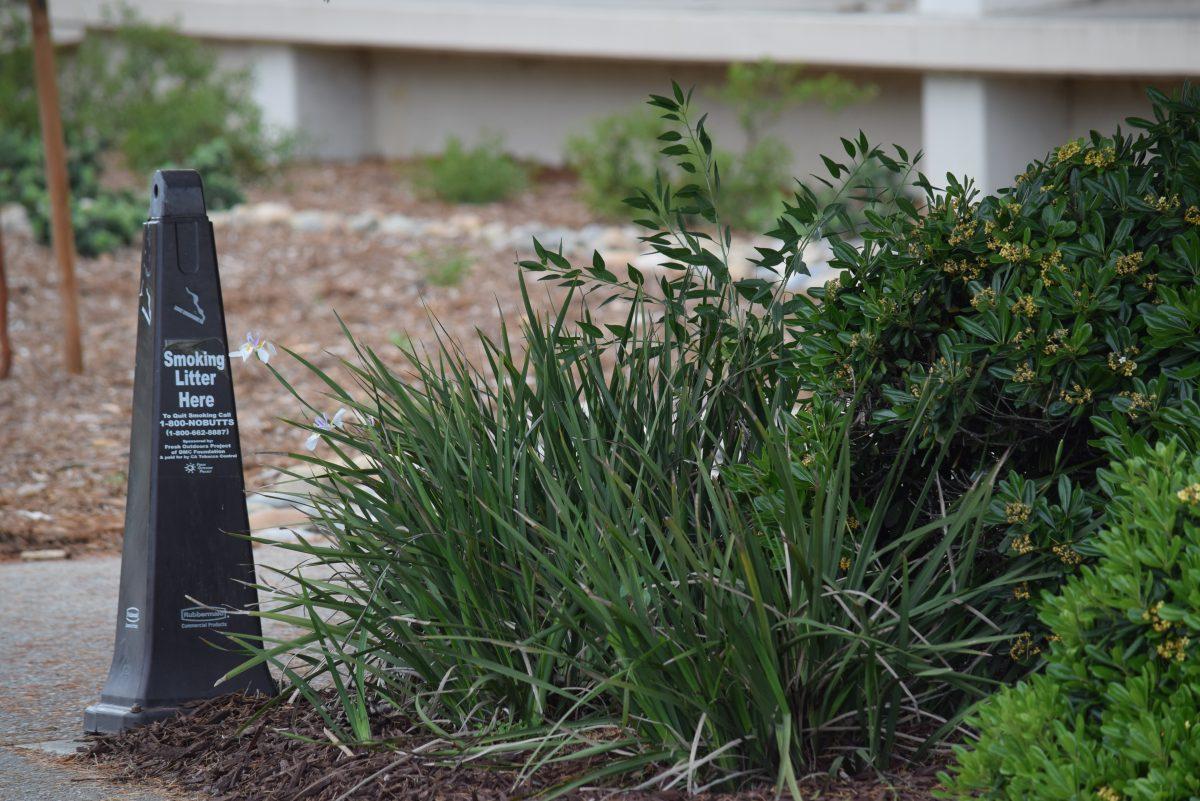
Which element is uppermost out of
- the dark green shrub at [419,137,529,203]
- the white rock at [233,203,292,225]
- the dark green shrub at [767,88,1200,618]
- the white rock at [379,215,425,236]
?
the dark green shrub at [419,137,529,203]

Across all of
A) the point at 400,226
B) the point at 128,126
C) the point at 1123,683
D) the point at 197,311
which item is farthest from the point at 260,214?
the point at 1123,683

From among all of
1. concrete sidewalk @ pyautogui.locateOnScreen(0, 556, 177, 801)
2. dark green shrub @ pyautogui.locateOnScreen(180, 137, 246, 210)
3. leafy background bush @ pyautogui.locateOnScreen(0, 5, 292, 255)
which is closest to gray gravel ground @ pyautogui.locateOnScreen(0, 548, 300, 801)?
concrete sidewalk @ pyautogui.locateOnScreen(0, 556, 177, 801)

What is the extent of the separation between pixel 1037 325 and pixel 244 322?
7.83 metres

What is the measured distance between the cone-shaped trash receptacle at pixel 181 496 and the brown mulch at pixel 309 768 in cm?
14

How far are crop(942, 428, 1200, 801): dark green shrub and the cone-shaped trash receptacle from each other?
2.13 m

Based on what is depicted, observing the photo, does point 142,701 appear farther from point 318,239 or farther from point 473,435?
point 318,239

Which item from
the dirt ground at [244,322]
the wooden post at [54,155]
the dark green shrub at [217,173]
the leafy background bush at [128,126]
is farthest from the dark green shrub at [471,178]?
the wooden post at [54,155]

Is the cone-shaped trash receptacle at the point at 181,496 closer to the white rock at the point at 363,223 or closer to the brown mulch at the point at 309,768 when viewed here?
the brown mulch at the point at 309,768

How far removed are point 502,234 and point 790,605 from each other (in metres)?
9.89

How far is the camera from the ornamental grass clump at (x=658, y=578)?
305 centimetres

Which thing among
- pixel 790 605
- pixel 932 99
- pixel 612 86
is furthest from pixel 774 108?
pixel 790 605

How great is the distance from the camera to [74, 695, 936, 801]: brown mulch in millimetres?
3062

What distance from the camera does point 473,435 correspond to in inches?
155

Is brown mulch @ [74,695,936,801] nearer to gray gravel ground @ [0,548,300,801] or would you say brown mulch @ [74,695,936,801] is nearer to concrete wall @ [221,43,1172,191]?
gray gravel ground @ [0,548,300,801]
